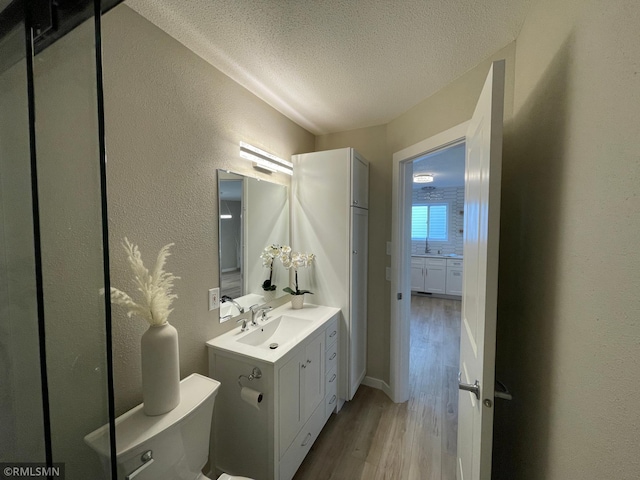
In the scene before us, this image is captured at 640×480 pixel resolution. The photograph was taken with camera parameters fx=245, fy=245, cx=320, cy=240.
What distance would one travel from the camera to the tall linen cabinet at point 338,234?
1.99m

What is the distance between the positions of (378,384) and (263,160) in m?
2.28

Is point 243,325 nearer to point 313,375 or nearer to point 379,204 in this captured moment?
point 313,375

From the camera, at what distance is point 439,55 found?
1312 millimetres

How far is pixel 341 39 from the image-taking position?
1.21m

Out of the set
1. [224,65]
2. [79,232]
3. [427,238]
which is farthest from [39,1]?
[427,238]

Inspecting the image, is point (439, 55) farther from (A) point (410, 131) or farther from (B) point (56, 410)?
(B) point (56, 410)

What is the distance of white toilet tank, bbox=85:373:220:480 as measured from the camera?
84 centimetres

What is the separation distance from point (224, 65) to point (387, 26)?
0.93 metres

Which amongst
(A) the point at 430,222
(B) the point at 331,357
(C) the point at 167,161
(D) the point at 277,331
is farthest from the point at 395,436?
(A) the point at 430,222

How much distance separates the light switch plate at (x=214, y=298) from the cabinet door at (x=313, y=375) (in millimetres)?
621

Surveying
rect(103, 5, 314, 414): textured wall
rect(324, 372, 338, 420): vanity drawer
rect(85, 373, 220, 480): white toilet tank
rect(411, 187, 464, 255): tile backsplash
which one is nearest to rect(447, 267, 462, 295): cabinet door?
rect(411, 187, 464, 255): tile backsplash

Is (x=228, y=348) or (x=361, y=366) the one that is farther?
(x=361, y=366)

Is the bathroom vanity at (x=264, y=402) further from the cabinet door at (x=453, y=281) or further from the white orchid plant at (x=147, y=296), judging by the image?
the cabinet door at (x=453, y=281)

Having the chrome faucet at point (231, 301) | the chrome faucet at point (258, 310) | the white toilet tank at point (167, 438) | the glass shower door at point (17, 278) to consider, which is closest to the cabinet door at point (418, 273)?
the chrome faucet at point (258, 310)
